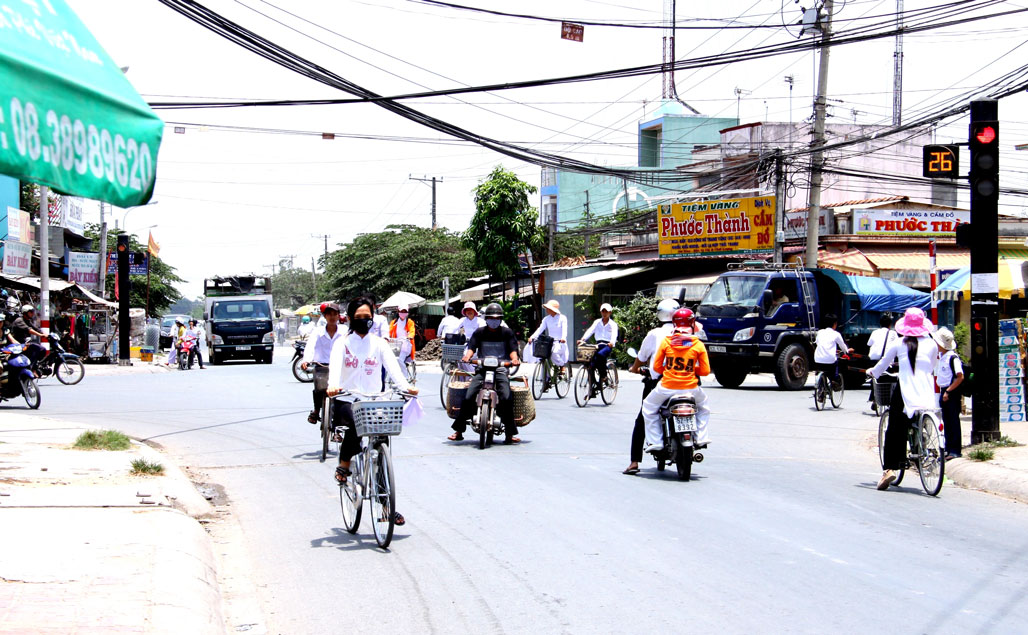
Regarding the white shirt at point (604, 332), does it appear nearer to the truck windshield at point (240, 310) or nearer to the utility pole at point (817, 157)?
the utility pole at point (817, 157)

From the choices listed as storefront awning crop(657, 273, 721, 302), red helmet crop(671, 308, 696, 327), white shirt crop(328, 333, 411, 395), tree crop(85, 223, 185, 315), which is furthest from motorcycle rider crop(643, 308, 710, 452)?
tree crop(85, 223, 185, 315)

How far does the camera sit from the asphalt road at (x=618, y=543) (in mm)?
5852

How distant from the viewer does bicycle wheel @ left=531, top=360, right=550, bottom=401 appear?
65.6 ft

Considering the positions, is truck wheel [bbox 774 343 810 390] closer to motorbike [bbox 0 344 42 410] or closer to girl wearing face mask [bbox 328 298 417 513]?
motorbike [bbox 0 344 42 410]

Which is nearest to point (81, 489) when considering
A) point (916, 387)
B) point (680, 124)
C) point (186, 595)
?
point (186, 595)

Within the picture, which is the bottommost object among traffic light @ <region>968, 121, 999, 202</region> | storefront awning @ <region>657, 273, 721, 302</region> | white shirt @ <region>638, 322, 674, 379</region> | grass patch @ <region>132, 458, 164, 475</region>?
grass patch @ <region>132, 458, 164, 475</region>

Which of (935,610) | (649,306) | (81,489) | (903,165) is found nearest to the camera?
(935,610)

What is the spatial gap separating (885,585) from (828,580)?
345 millimetres

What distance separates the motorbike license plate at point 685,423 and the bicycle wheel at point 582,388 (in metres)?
8.44

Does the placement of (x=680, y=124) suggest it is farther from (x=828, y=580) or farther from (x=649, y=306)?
(x=828, y=580)

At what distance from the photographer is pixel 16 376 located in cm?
1823

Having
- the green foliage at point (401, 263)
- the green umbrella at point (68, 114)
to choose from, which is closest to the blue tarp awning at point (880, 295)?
the green umbrella at point (68, 114)

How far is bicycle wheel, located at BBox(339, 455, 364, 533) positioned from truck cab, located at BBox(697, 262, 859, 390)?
53.3 feet

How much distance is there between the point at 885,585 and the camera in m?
6.45
